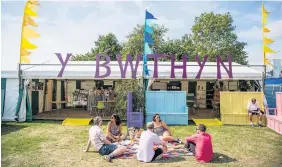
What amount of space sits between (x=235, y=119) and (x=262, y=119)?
1.07m

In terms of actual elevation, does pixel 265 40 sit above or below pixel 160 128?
above

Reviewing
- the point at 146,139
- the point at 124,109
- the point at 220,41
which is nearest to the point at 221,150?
the point at 146,139

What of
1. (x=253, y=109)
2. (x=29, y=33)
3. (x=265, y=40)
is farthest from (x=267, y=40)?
(x=29, y=33)

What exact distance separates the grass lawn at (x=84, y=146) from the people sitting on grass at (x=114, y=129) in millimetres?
747

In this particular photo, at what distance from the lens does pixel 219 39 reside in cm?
3127

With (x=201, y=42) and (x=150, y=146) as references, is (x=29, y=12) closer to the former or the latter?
(x=150, y=146)

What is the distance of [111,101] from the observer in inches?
474

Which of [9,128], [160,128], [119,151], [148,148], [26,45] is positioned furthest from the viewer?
[26,45]

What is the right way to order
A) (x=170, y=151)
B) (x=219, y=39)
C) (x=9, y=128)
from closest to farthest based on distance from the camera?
(x=170, y=151), (x=9, y=128), (x=219, y=39)

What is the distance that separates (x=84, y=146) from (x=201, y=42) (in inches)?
1066

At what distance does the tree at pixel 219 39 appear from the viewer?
3059 cm

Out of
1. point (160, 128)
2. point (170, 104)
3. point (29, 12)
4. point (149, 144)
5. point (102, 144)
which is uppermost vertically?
point (29, 12)

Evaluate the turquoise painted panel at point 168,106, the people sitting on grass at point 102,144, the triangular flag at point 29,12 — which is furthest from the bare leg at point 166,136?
the triangular flag at point 29,12

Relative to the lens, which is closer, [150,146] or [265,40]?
[150,146]
